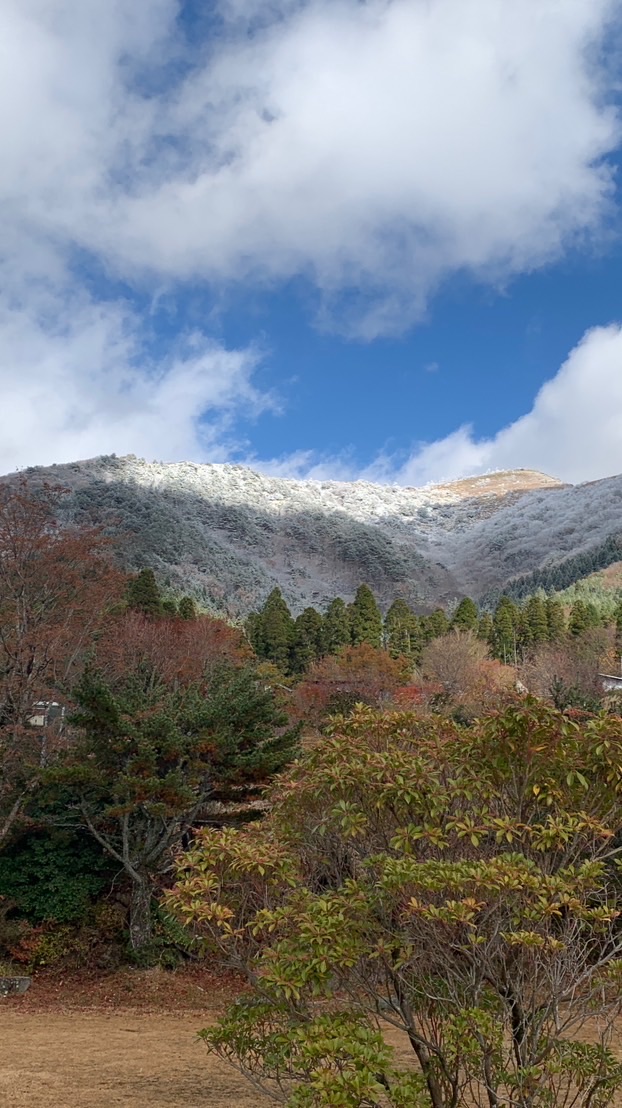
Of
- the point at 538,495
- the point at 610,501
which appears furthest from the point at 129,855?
the point at 538,495

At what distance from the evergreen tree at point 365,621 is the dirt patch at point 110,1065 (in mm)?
27698

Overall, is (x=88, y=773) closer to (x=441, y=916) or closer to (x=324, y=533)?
(x=441, y=916)

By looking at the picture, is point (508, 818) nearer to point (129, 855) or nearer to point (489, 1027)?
point (489, 1027)

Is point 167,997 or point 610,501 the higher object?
point 610,501

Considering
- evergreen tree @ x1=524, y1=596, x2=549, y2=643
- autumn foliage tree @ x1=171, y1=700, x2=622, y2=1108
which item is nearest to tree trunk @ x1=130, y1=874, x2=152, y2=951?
autumn foliage tree @ x1=171, y1=700, x2=622, y2=1108

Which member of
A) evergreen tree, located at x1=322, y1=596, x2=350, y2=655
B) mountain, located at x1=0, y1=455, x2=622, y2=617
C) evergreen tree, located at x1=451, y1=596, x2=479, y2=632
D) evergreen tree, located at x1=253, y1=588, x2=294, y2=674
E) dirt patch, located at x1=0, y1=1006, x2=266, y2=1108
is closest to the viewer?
dirt patch, located at x1=0, y1=1006, x2=266, y2=1108

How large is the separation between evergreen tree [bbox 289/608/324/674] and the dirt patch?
1024 inches

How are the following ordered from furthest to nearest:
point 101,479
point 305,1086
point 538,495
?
point 538,495
point 101,479
point 305,1086

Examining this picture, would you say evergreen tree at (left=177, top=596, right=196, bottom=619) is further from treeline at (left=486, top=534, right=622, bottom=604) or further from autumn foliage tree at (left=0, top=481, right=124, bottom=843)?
treeline at (left=486, top=534, right=622, bottom=604)

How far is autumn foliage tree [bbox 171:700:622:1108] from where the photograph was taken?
126 inches

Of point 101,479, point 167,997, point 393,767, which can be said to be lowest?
point 167,997

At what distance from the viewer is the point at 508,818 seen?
11.1 feet

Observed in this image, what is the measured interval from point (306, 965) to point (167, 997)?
8.18m

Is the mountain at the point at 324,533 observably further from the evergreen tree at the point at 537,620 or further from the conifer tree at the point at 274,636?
the evergreen tree at the point at 537,620
